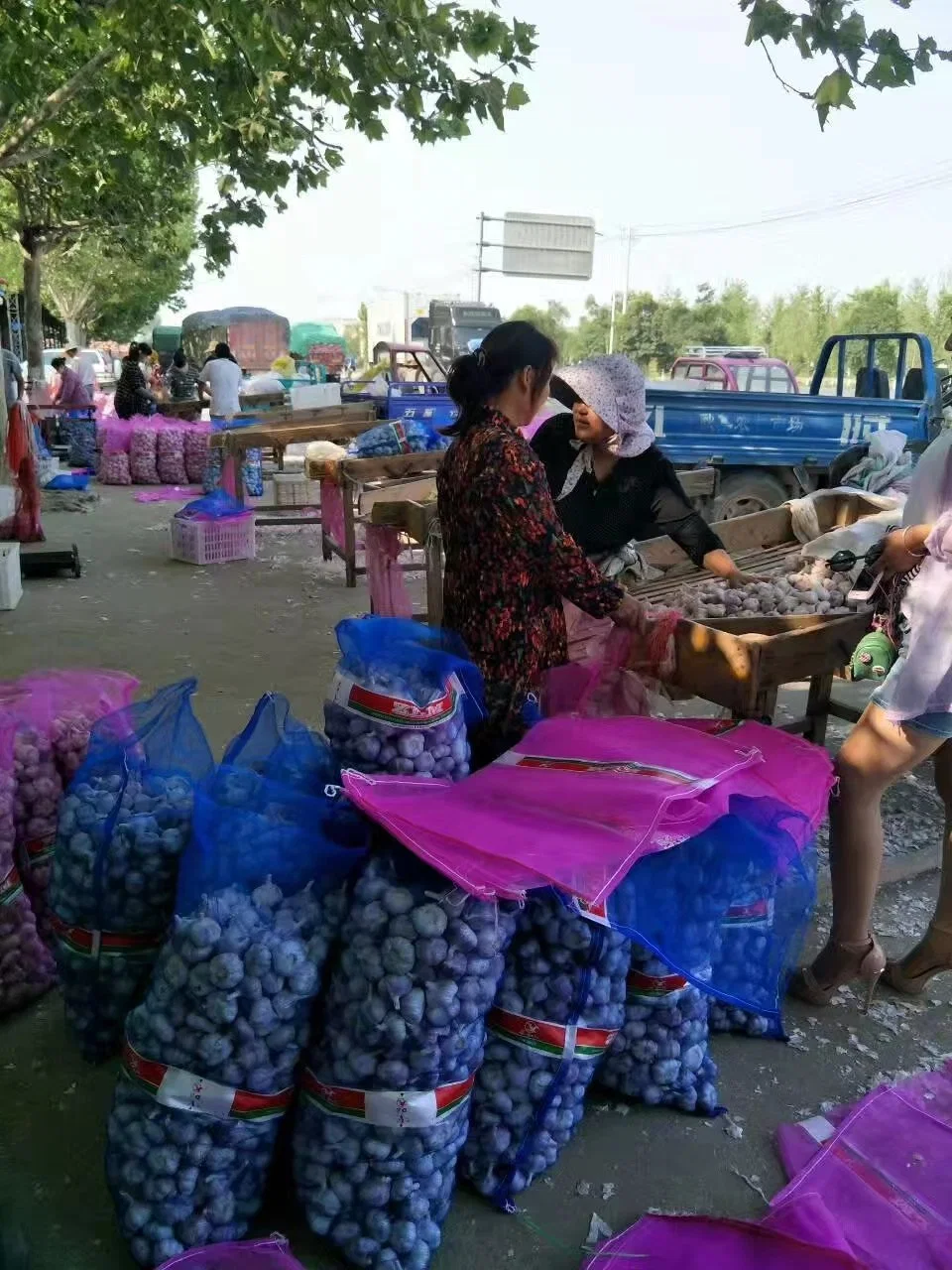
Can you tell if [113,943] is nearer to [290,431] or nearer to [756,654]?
[756,654]

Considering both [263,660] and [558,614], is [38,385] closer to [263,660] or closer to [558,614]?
[263,660]

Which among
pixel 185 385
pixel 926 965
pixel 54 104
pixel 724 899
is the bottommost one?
pixel 926 965

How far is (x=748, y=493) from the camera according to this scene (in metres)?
9.70

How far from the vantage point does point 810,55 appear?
316 cm

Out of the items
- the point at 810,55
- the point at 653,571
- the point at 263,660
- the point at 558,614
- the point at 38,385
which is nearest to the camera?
the point at 558,614

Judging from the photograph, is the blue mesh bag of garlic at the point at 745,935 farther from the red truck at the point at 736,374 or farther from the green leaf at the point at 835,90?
the red truck at the point at 736,374

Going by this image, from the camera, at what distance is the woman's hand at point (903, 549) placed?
2.35 meters

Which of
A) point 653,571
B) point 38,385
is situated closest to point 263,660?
point 653,571

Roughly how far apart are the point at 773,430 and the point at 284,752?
333 inches

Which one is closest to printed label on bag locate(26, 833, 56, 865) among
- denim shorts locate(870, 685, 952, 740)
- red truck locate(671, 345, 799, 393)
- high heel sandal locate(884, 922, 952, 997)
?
denim shorts locate(870, 685, 952, 740)

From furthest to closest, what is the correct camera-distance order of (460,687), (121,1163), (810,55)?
(810,55) < (460,687) < (121,1163)

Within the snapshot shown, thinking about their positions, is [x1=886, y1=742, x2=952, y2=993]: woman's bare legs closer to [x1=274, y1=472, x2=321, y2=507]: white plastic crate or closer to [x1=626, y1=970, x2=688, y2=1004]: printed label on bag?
[x1=626, y1=970, x2=688, y2=1004]: printed label on bag

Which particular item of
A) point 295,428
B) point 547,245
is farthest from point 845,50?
point 547,245

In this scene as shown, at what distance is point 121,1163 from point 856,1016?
1.89m
